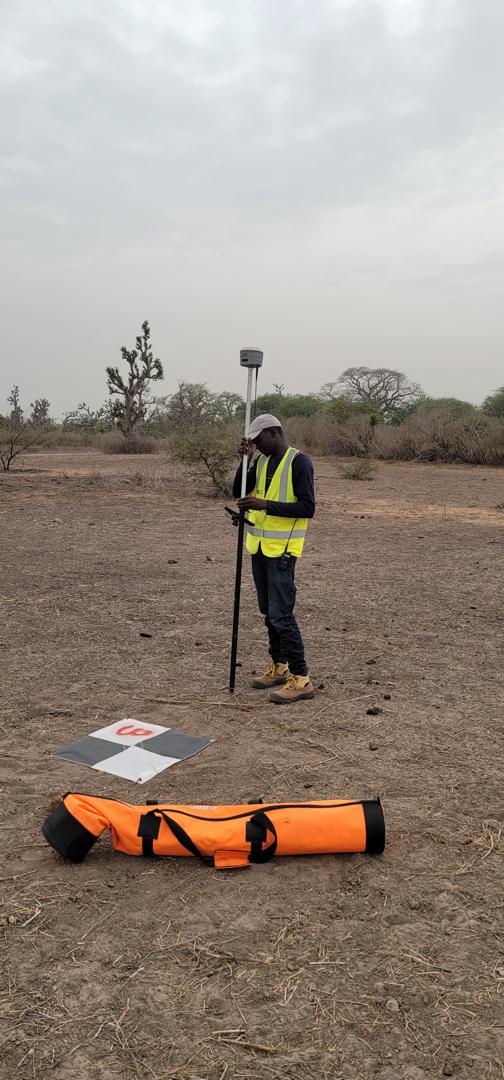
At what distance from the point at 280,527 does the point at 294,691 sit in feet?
3.41

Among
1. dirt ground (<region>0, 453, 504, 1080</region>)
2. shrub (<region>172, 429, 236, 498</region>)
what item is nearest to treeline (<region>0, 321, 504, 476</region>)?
shrub (<region>172, 429, 236, 498</region>)

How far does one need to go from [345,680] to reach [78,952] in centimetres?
301

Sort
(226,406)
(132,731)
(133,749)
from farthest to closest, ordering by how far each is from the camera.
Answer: (226,406) < (132,731) < (133,749)

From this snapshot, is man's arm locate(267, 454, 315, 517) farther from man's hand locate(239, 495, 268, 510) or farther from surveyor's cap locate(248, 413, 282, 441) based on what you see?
surveyor's cap locate(248, 413, 282, 441)

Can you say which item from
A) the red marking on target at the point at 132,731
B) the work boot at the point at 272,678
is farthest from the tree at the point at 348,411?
the red marking on target at the point at 132,731

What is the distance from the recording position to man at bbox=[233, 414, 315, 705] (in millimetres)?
4605

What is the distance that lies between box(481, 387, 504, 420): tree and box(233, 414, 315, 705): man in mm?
30357

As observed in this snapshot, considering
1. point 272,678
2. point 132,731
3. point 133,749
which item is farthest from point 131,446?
point 133,749

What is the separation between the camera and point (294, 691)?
474cm

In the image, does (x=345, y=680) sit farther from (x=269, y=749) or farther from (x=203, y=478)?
(x=203, y=478)

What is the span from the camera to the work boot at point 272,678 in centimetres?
498

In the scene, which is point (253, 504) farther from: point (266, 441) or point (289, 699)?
point (289, 699)

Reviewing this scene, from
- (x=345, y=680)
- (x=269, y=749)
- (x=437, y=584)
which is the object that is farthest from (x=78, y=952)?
(x=437, y=584)

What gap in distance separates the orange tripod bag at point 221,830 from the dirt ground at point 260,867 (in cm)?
7
